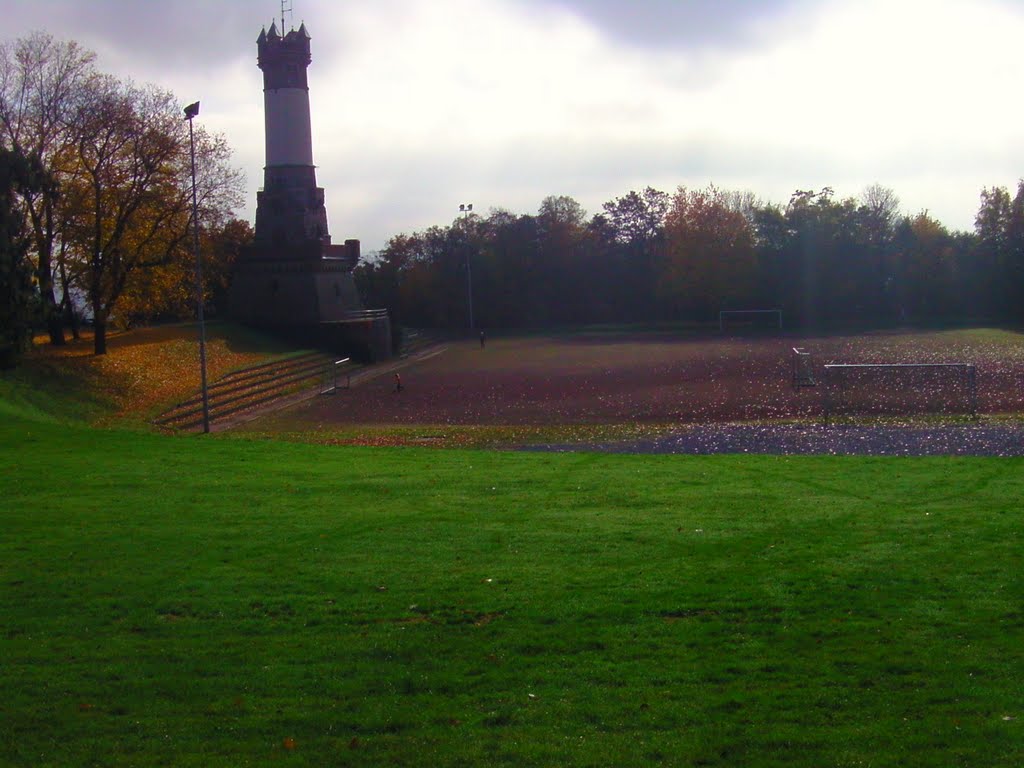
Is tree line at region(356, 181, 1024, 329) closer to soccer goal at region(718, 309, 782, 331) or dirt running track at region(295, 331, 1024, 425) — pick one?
soccer goal at region(718, 309, 782, 331)

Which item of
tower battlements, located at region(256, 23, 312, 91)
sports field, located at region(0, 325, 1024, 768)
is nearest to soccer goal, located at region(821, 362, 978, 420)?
sports field, located at region(0, 325, 1024, 768)

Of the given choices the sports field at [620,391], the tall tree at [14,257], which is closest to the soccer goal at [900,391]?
the sports field at [620,391]

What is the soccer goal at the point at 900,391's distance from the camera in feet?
91.3

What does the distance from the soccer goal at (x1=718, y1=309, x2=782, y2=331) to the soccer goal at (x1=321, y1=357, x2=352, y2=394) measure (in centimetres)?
3473

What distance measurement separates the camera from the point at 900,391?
32.4 m

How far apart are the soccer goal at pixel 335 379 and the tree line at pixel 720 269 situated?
1208 inches

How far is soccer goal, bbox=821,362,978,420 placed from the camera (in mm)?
27828

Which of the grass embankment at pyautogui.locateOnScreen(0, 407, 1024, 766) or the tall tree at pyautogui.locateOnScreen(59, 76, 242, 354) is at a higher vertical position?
the tall tree at pyautogui.locateOnScreen(59, 76, 242, 354)

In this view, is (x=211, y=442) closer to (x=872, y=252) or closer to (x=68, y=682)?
(x=68, y=682)

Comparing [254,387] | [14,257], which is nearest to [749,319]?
[254,387]

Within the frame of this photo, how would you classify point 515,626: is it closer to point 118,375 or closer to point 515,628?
point 515,628

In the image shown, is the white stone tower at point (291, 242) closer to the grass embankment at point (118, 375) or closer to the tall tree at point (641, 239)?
the grass embankment at point (118, 375)

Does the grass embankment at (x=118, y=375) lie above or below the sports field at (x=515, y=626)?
above

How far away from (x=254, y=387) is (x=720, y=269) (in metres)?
51.0
